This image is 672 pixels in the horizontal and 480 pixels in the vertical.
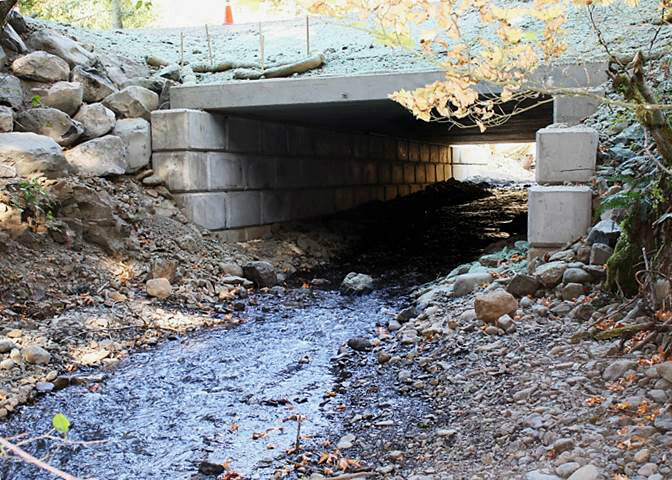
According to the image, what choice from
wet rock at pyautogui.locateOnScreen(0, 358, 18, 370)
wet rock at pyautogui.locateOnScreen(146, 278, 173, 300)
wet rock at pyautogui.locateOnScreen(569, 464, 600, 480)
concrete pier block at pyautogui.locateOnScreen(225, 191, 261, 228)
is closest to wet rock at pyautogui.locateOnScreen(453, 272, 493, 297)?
wet rock at pyautogui.locateOnScreen(146, 278, 173, 300)

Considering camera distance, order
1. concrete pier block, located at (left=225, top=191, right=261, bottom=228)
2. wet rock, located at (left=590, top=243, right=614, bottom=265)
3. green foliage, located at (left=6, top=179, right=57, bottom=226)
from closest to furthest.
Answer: wet rock, located at (left=590, top=243, right=614, bottom=265), green foliage, located at (left=6, top=179, right=57, bottom=226), concrete pier block, located at (left=225, top=191, right=261, bottom=228)

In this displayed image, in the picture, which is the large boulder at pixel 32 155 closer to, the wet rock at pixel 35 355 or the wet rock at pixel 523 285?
the wet rock at pixel 35 355

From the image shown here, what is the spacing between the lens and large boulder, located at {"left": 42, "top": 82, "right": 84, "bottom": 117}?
9391 millimetres

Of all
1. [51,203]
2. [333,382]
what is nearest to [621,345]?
[333,382]

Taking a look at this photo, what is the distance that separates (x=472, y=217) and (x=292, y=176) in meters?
5.58

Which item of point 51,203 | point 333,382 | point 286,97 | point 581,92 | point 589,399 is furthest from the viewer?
point 286,97

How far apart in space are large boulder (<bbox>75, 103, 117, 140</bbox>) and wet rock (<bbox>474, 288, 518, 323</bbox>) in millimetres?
6146

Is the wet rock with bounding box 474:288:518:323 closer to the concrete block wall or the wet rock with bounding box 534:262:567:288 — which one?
the wet rock with bounding box 534:262:567:288

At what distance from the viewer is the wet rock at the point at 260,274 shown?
962 cm

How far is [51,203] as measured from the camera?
7.96 meters

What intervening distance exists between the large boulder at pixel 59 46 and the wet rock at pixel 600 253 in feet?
25.6

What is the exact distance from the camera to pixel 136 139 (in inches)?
403

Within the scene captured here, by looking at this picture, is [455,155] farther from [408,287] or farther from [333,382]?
[333,382]

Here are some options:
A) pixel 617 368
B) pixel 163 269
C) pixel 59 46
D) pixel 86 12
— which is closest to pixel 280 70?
pixel 59 46
